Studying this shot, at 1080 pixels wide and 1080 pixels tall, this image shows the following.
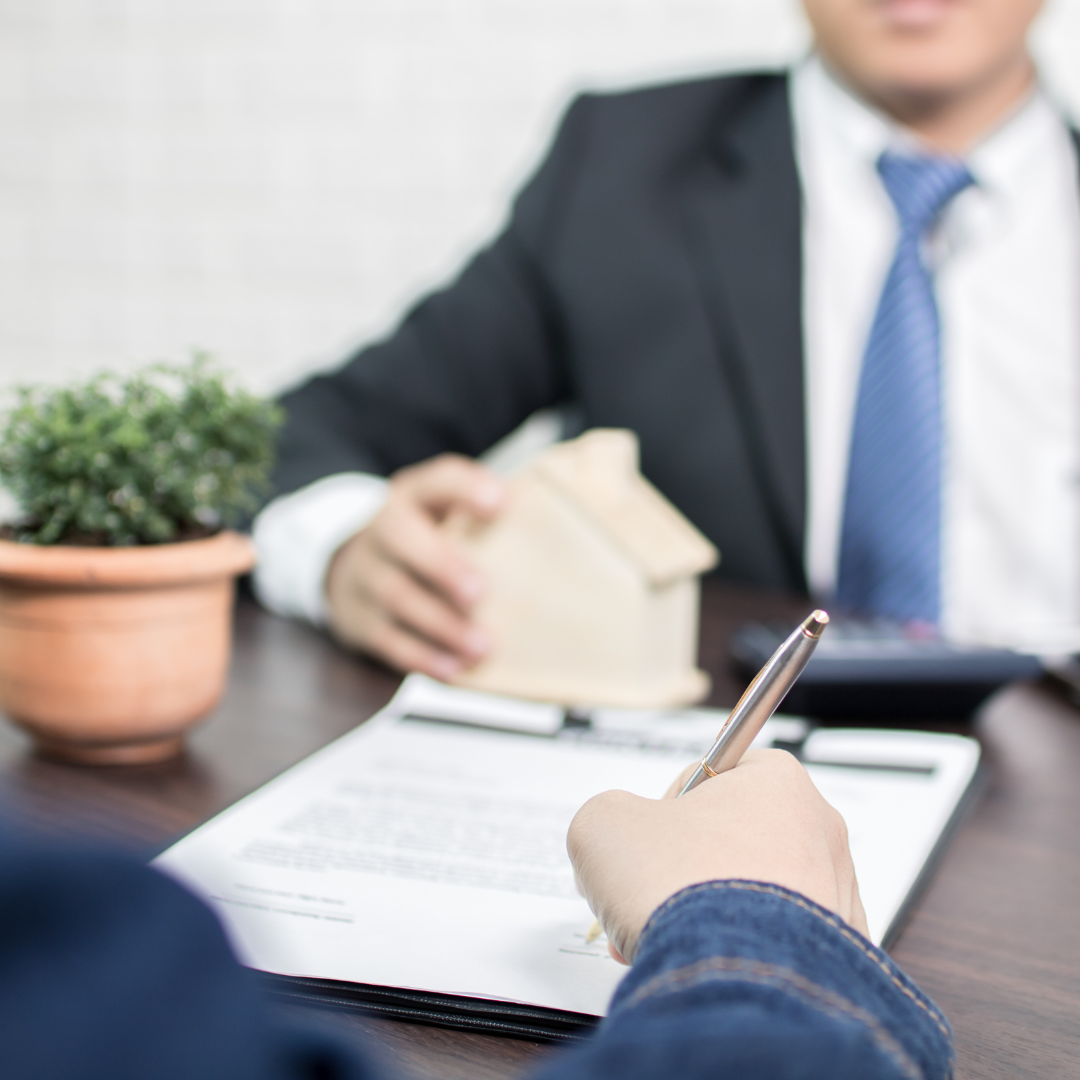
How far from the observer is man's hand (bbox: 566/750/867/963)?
0.30 metres

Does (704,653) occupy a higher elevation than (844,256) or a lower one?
lower

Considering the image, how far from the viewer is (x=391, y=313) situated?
6.86ft

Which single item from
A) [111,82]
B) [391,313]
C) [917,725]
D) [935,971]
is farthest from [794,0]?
[935,971]

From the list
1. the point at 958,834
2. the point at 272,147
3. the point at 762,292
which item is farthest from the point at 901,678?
the point at 272,147

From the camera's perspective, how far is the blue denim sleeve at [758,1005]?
22cm

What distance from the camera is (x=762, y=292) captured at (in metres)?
1.23

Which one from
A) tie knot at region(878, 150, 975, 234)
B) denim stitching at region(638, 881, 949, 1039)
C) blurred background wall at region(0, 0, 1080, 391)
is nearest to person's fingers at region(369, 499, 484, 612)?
denim stitching at region(638, 881, 949, 1039)

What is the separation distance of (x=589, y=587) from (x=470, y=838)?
227mm

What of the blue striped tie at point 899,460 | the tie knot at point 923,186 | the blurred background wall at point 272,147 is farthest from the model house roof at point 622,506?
the blurred background wall at point 272,147

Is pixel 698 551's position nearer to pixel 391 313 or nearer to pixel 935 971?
pixel 935 971

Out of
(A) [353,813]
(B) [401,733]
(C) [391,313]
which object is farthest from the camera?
(C) [391,313]

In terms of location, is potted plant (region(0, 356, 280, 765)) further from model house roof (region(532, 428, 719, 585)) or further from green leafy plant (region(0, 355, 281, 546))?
model house roof (region(532, 428, 719, 585))

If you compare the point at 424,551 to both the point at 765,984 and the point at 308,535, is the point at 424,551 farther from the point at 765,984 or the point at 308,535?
the point at 765,984

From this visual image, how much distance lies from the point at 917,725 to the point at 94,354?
2.05 meters
